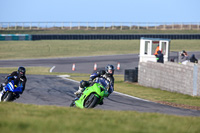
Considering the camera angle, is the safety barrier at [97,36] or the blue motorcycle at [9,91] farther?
the safety barrier at [97,36]

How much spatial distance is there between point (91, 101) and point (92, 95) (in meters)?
0.19

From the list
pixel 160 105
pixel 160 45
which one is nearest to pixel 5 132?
pixel 160 105

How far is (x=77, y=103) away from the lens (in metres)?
11.8

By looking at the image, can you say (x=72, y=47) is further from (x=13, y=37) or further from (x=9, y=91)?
(x=9, y=91)

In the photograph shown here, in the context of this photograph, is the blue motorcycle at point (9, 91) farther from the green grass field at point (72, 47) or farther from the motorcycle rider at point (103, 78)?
the green grass field at point (72, 47)

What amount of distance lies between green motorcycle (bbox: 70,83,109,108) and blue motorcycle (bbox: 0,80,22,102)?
2.60m

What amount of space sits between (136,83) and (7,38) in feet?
136

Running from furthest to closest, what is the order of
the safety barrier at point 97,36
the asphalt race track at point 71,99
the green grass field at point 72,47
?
the safety barrier at point 97,36
the green grass field at point 72,47
the asphalt race track at point 71,99

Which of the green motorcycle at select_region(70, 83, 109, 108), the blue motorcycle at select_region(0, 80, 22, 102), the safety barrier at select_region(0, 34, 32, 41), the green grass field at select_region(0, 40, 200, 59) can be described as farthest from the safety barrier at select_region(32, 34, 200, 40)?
the green motorcycle at select_region(70, 83, 109, 108)

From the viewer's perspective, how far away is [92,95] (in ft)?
37.3

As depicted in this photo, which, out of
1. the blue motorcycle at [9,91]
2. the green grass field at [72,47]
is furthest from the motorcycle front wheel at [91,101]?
the green grass field at [72,47]

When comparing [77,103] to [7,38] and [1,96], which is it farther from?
[7,38]

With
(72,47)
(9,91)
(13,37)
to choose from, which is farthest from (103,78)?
(13,37)

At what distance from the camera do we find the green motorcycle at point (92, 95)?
11.3 metres
